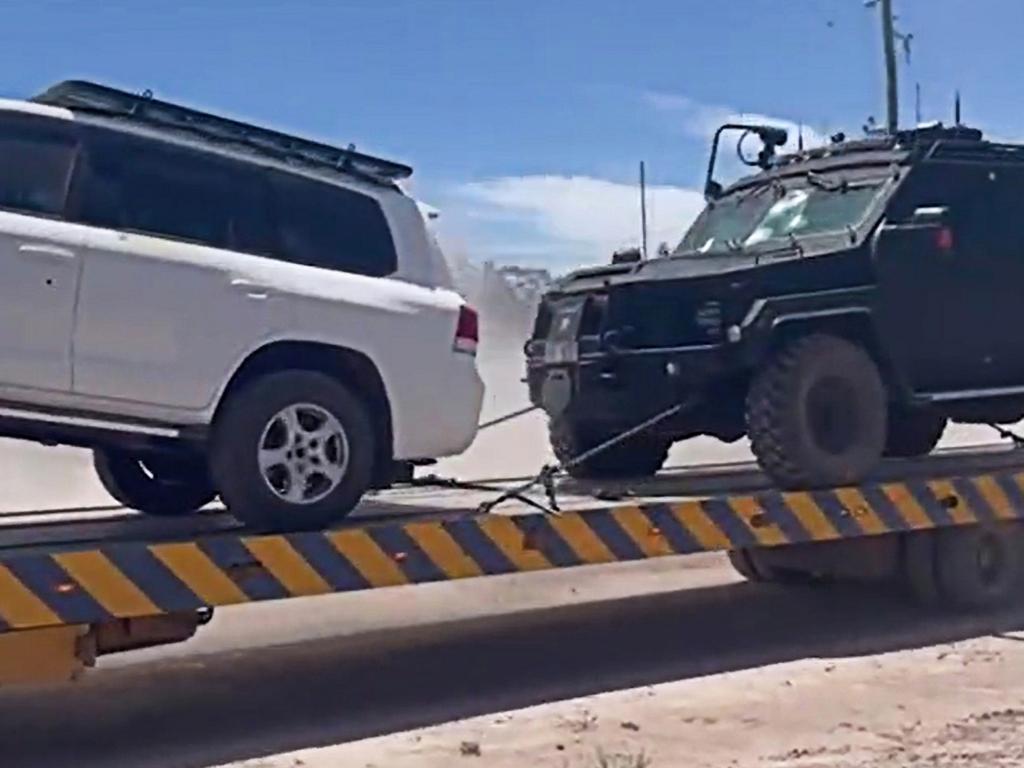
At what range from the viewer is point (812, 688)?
8.00 m

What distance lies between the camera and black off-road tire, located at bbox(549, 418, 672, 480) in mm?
10062

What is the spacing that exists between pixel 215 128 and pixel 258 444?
→ 144 centimetres

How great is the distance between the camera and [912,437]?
1132 cm

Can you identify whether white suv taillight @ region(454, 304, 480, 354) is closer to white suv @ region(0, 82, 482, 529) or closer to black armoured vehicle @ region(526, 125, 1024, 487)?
white suv @ region(0, 82, 482, 529)

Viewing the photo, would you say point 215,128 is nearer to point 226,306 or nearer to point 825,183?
point 226,306

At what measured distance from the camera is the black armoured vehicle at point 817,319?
29.5 ft

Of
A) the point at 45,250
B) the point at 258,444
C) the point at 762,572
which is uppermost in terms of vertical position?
the point at 45,250

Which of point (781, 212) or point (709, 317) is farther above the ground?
point (781, 212)

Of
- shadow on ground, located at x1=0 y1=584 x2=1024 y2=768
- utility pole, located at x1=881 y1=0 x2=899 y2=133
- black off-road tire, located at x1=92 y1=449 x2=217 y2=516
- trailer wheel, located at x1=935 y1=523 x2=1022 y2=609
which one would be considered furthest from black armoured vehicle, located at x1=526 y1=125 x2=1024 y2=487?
utility pole, located at x1=881 y1=0 x2=899 y2=133

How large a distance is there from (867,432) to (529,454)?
1193cm

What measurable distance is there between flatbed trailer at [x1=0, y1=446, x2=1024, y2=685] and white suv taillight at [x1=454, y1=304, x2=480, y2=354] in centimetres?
79

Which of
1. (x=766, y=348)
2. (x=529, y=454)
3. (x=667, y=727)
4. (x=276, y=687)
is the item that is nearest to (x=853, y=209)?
(x=766, y=348)

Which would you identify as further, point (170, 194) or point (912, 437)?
point (912, 437)

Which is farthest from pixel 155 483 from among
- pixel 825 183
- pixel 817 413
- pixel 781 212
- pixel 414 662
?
pixel 825 183
